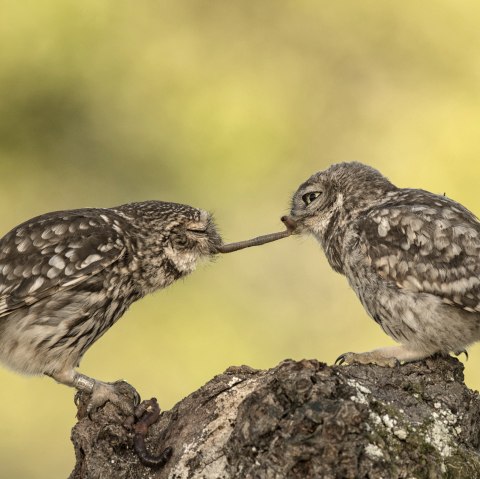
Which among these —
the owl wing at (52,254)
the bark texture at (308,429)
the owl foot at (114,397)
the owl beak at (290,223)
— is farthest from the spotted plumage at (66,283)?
the bark texture at (308,429)

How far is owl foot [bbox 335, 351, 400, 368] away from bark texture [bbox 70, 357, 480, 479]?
30 cm

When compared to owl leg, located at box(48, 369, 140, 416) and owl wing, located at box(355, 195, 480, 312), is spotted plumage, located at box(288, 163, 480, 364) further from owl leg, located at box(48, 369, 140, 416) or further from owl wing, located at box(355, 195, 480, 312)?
owl leg, located at box(48, 369, 140, 416)

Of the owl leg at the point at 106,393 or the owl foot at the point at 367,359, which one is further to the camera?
the owl foot at the point at 367,359

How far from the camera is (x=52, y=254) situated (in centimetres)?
501

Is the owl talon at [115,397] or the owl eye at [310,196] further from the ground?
the owl eye at [310,196]

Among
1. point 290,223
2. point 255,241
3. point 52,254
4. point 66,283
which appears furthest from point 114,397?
point 290,223

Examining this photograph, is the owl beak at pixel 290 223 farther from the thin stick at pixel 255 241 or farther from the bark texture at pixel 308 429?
the bark texture at pixel 308 429

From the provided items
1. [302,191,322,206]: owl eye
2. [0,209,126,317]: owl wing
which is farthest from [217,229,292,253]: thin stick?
[0,209,126,317]: owl wing

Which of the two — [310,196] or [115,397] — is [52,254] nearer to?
[115,397]

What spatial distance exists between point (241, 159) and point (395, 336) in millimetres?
4893

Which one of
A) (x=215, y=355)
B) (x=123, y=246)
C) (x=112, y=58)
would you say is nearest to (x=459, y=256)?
(x=123, y=246)

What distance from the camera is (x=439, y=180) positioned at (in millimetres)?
8367

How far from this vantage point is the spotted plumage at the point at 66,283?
4.92 m

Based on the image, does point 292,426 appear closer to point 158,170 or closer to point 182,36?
point 158,170
